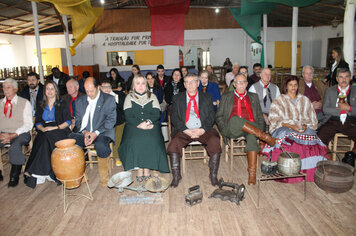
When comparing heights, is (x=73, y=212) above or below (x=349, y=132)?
below

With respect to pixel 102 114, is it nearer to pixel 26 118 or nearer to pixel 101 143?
pixel 101 143

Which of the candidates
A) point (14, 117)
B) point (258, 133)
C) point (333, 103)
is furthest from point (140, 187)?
point (333, 103)

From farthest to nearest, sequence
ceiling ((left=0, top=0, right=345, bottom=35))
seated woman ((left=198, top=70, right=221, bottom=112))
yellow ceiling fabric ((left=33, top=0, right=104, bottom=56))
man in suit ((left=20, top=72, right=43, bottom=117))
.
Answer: ceiling ((left=0, top=0, right=345, bottom=35)) < yellow ceiling fabric ((left=33, top=0, right=104, bottom=56)) < seated woman ((left=198, top=70, right=221, bottom=112)) < man in suit ((left=20, top=72, right=43, bottom=117))

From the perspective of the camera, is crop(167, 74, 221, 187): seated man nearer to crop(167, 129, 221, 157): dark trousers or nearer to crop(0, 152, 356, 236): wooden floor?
crop(167, 129, 221, 157): dark trousers

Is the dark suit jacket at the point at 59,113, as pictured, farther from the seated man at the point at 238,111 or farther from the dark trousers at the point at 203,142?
the seated man at the point at 238,111

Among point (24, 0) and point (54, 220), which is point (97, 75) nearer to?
point (24, 0)

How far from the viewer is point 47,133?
11.0 ft

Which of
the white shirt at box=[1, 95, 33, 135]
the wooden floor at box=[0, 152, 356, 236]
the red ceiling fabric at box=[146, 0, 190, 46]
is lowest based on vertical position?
the wooden floor at box=[0, 152, 356, 236]

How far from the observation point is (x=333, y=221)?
244 centimetres

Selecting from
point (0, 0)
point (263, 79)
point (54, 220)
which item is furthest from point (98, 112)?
point (0, 0)

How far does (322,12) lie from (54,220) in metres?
13.2

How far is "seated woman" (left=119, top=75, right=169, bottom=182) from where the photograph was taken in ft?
10.1

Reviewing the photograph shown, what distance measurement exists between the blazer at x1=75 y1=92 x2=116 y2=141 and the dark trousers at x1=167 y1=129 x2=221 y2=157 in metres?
0.80

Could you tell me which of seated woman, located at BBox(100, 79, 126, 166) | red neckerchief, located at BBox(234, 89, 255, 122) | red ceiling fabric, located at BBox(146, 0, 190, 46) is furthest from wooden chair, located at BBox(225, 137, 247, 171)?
red ceiling fabric, located at BBox(146, 0, 190, 46)
